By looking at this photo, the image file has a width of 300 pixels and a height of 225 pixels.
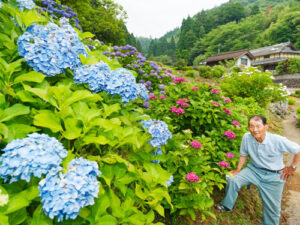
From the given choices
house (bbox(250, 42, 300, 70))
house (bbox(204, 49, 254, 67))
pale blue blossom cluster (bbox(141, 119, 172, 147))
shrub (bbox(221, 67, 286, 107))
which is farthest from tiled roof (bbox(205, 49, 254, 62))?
pale blue blossom cluster (bbox(141, 119, 172, 147))

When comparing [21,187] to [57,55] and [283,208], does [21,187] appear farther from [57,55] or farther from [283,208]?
[283,208]

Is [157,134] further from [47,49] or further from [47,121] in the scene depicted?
[47,49]

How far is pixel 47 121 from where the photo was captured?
2.93 feet

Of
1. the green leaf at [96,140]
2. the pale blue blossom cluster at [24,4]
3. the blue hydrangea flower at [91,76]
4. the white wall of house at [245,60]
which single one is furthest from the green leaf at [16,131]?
the white wall of house at [245,60]

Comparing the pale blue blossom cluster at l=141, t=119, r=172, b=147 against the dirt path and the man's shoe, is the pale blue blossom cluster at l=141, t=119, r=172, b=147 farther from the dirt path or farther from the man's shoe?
the dirt path

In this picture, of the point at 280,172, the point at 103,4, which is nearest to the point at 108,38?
the point at 103,4

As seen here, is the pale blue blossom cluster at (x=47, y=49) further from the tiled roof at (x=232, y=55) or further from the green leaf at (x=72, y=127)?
the tiled roof at (x=232, y=55)

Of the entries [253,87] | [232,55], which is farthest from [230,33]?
[253,87]

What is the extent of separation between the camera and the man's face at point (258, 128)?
8.16 ft

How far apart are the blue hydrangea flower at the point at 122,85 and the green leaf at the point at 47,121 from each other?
1.64ft

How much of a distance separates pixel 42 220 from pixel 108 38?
25044mm

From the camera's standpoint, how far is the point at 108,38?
907 inches

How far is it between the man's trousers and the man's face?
1.84 ft

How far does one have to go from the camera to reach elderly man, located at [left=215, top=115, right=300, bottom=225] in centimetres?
248
